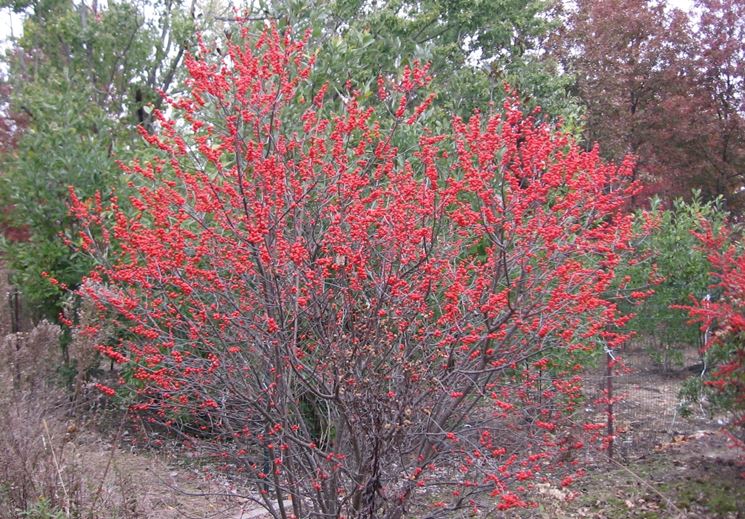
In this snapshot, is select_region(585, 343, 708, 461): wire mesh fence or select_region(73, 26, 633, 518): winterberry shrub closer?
select_region(73, 26, 633, 518): winterberry shrub

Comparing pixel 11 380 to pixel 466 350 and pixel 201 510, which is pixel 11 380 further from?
pixel 466 350

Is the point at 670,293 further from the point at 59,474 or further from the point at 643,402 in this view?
the point at 59,474

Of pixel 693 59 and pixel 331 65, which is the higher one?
pixel 693 59

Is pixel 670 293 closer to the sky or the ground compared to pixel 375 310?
closer to the ground

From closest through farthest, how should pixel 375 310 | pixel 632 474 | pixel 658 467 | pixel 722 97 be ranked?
pixel 375 310 < pixel 632 474 < pixel 658 467 < pixel 722 97

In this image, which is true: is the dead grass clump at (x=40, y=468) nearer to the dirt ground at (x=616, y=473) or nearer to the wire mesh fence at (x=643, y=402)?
the dirt ground at (x=616, y=473)

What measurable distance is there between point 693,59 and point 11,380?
57.0ft

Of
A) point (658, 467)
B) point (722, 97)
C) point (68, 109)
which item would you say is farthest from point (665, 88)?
point (68, 109)

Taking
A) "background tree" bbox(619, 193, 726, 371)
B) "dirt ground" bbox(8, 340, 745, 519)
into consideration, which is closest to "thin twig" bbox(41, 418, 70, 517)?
"dirt ground" bbox(8, 340, 745, 519)

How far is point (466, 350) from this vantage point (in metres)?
3.71

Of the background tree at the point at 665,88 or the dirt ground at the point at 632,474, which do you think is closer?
the dirt ground at the point at 632,474

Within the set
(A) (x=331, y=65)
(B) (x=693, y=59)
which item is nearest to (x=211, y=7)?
(A) (x=331, y=65)

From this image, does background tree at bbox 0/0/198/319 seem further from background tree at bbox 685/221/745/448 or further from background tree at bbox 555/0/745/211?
background tree at bbox 555/0/745/211

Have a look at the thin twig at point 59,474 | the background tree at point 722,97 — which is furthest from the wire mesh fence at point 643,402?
the background tree at point 722,97
